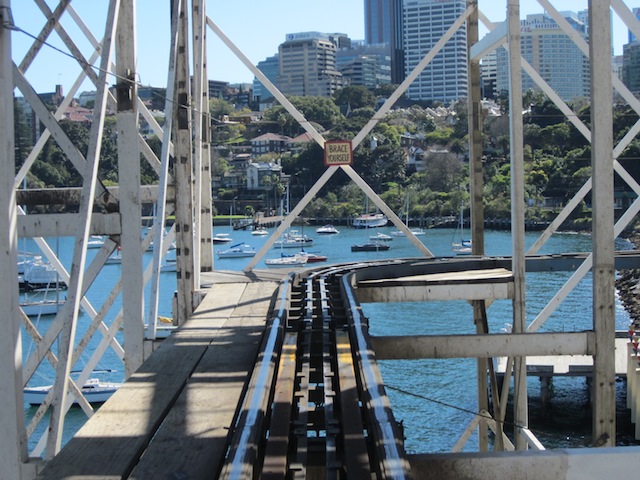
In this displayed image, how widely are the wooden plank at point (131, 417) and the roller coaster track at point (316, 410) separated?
0.54 metres

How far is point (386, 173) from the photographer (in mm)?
112500

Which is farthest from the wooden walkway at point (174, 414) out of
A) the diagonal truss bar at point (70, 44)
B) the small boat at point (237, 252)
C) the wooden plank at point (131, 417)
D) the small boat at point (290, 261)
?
the small boat at point (237, 252)

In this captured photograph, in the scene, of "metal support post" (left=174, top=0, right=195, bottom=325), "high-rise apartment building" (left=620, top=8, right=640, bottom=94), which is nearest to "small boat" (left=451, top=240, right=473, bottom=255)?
"high-rise apartment building" (left=620, top=8, right=640, bottom=94)

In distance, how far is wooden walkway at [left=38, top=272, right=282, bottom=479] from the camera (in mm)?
5340

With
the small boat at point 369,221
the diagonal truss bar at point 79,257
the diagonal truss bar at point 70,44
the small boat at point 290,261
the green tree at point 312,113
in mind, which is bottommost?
the small boat at point 290,261

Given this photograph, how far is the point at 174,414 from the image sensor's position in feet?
20.9

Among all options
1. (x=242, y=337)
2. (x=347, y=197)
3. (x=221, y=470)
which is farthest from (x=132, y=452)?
(x=347, y=197)

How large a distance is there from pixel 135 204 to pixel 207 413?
2801mm

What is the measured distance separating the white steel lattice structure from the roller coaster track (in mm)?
1303

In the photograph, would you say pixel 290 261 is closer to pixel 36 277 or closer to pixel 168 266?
pixel 168 266

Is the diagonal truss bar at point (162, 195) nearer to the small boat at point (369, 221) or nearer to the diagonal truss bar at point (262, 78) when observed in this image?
the diagonal truss bar at point (262, 78)

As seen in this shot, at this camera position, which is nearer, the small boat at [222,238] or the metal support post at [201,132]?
the metal support post at [201,132]

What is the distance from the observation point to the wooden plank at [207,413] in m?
5.36

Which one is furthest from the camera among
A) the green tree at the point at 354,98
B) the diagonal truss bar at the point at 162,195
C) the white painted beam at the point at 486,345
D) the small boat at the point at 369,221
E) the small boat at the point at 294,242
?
the green tree at the point at 354,98
